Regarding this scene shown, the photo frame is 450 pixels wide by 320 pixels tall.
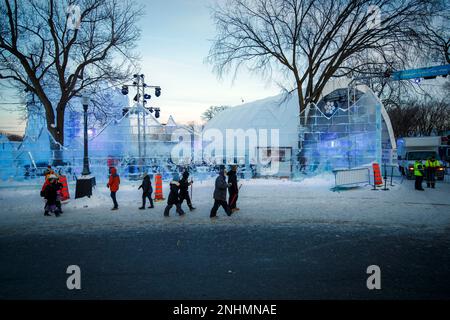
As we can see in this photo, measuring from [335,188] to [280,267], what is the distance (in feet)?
36.2

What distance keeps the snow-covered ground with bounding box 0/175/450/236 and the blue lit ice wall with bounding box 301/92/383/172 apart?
170 inches

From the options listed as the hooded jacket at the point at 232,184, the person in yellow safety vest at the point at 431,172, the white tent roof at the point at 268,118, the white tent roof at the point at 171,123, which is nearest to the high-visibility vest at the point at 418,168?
the person in yellow safety vest at the point at 431,172

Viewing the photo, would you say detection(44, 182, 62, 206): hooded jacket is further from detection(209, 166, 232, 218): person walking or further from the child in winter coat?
detection(209, 166, 232, 218): person walking

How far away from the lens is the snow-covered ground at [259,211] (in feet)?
26.6

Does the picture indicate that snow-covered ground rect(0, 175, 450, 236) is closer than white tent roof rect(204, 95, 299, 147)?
Yes

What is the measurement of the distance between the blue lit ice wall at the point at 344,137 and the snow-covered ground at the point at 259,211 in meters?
4.31

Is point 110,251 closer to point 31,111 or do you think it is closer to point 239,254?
point 239,254

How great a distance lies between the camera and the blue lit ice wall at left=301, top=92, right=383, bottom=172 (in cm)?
1806

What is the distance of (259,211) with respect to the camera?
32.3ft

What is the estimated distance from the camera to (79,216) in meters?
9.37

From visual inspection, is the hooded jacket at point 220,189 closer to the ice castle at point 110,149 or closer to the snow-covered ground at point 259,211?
the snow-covered ground at point 259,211

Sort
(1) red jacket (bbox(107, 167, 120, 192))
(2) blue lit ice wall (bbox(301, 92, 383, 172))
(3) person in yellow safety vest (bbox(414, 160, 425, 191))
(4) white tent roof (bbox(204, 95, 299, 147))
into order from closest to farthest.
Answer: (1) red jacket (bbox(107, 167, 120, 192))
(3) person in yellow safety vest (bbox(414, 160, 425, 191))
(2) blue lit ice wall (bbox(301, 92, 383, 172))
(4) white tent roof (bbox(204, 95, 299, 147))

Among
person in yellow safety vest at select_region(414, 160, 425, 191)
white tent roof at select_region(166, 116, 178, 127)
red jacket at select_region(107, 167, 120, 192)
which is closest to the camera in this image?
red jacket at select_region(107, 167, 120, 192)

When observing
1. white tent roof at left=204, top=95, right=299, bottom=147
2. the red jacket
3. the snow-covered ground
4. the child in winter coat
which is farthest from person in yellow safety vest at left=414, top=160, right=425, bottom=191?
the child in winter coat
